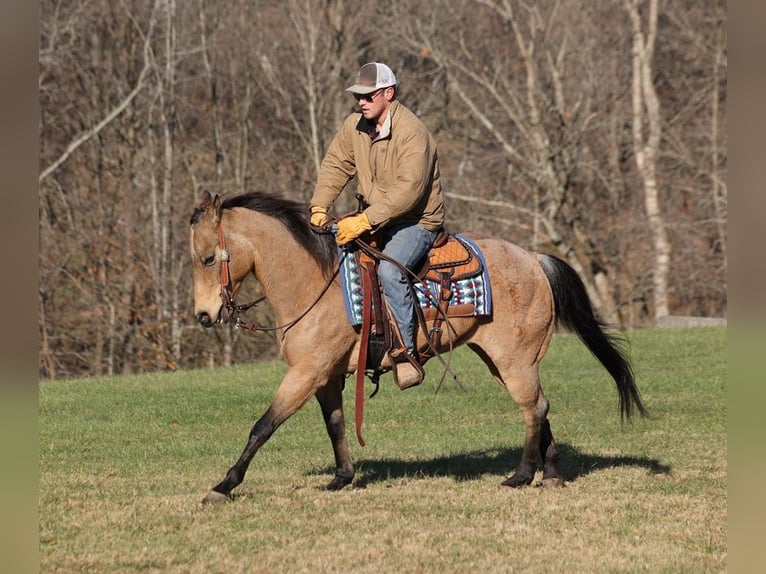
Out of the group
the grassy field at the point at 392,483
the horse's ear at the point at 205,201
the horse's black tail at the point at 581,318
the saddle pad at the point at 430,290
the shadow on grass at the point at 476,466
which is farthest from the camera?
the shadow on grass at the point at 476,466

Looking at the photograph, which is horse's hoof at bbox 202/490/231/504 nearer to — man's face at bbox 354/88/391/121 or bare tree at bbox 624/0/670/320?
man's face at bbox 354/88/391/121

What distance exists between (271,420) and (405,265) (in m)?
1.38

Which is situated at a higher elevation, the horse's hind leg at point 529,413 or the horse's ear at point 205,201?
the horse's ear at point 205,201

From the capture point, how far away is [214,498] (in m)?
7.33

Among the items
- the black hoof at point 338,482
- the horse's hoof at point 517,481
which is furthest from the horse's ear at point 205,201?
the horse's hoof at point 517,481

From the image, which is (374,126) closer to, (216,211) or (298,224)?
(298,224)

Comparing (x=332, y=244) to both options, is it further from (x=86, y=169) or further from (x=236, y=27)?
(x=236, y=27)

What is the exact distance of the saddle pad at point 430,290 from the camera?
7539 mm

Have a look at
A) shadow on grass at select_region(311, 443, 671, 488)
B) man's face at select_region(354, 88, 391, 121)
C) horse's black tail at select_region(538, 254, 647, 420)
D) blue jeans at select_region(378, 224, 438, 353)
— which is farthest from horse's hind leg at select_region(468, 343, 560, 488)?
man's face at select_region(354, 88, 391, 121)

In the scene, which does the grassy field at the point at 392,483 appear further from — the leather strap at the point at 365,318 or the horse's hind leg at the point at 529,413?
the leather strap at the point at 365,318

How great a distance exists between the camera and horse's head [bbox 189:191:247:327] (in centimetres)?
725

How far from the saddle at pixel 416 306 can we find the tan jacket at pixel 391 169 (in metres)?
0.24
